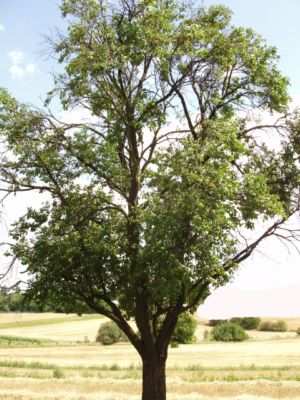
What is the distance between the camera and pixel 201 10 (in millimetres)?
27031

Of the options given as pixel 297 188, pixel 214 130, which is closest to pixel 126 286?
pixel 214 130

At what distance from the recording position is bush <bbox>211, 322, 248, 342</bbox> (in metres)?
91.6

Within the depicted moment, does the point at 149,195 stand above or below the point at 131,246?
above

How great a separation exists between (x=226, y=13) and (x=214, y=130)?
6.14 metres

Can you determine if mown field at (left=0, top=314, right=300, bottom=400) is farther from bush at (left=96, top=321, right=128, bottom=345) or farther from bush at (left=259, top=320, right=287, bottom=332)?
bush at (left=259, top=320, right=287, bottom=332)

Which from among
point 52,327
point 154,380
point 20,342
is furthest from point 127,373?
point 52,327

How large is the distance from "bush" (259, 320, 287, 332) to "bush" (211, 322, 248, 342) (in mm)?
14196

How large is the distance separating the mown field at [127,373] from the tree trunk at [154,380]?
3711 mm

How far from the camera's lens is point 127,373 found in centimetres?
4403

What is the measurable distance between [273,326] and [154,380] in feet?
282

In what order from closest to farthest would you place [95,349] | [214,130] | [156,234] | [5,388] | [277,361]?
[156,234] → [214,130] → [5,388] → [277,361] → [95,349]

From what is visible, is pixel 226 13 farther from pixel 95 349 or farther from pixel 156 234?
pixel 95 349

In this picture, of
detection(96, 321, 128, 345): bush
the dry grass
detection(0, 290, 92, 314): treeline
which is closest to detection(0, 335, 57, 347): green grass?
the dry grass

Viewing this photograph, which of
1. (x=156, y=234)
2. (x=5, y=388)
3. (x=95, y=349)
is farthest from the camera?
(x=95, y=349)
